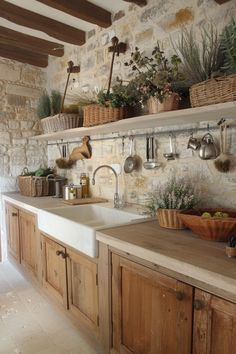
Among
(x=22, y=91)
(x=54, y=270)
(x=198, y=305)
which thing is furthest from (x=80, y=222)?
(x=22, y=91)

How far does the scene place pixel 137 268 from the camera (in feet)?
4.08

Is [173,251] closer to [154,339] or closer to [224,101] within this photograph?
[154,339]

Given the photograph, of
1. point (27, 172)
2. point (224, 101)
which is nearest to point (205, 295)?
point (224, 101)

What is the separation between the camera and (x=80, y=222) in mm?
2012

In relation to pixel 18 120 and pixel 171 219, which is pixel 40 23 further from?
pixel 171 219

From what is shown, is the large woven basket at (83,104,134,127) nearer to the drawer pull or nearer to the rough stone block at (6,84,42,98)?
the drawer pull

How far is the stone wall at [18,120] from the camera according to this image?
3170 mm

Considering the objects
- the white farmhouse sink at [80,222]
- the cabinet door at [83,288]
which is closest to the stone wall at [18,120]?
the white farmhouse sink at [80,222]

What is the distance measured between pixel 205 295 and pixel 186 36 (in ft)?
5.05

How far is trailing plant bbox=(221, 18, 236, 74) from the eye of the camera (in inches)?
48.0

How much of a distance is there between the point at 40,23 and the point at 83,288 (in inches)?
89.3

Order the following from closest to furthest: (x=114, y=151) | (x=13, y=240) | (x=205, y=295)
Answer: (x=205, y=295), (x=114, y=151), (x=13, y=240)

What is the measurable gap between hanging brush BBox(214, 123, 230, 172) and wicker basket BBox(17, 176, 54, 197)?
6.45 feet

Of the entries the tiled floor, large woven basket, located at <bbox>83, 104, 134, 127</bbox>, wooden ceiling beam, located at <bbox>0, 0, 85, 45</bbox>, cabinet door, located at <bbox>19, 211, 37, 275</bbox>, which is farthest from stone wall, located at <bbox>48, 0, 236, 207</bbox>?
the tiled floor
